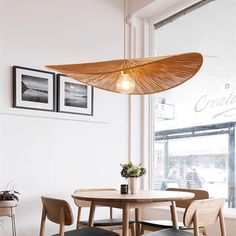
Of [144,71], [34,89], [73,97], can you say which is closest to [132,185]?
[144,71]

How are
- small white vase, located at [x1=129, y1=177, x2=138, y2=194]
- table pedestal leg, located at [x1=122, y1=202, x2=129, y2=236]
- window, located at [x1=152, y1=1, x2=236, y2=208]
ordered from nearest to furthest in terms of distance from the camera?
table pedestal leg, located at [x1=122, y1=202, x2=129, y2=236] < small white vase, located at [x1=129, y1=177, x2=138, y2=194] < window, located at [x1=152, y1=1, x2=236, y2=208]

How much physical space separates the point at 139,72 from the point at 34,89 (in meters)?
1.39

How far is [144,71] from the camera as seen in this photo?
293 centimetres

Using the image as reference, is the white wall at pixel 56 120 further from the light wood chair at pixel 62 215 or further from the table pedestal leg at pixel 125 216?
the table pedestal leg at pixel 125 216

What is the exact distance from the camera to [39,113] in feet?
12.6

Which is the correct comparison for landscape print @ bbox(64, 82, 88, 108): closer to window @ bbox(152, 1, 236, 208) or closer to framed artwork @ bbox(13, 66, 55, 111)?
framed artwork @ bbox(13, 66, 55, 111)

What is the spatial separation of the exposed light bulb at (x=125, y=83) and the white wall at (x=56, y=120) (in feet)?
3.94

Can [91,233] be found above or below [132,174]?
below

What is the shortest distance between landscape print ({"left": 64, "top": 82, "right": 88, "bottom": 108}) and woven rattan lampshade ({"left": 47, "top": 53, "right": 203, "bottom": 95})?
1.03 meters

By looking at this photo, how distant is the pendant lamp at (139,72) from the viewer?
2.60 metres

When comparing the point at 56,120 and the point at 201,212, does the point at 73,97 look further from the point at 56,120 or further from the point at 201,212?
the point at 201,212

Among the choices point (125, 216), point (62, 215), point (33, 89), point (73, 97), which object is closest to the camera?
point (62, 215)

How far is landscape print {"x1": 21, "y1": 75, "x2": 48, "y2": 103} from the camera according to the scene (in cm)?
378

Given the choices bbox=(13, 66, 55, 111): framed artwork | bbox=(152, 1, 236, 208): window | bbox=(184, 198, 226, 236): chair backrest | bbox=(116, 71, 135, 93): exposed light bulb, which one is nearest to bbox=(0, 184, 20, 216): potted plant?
bbox=(13, 66, 55, 111): framed artwork
